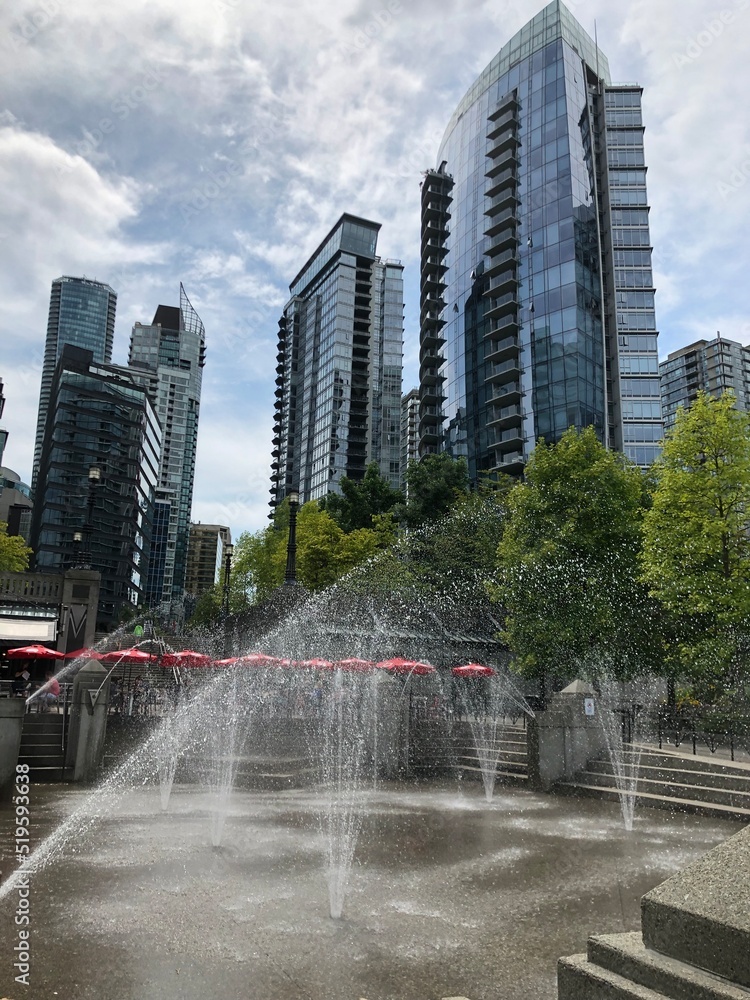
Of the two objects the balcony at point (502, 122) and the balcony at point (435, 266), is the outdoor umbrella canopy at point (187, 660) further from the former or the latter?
the balcony at point (502, 122)

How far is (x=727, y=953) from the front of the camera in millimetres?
2998

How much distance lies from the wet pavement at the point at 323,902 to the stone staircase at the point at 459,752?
424 centimetres

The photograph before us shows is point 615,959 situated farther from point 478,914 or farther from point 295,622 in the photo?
point 295,622

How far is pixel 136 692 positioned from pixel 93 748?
42.7 feet

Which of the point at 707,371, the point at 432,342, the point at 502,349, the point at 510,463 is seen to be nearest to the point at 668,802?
the point at 510,463

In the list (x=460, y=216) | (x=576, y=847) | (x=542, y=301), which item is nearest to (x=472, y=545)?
(x=576, y=847)

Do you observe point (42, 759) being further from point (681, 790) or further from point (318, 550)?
point (318, 550)

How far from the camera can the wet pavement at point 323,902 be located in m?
5.50

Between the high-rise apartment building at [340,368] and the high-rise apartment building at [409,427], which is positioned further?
the high-rise apartment building at [409,427]

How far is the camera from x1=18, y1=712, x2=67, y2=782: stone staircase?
49.1 ft

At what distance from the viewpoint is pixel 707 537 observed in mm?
21078

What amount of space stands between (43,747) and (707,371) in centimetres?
13902

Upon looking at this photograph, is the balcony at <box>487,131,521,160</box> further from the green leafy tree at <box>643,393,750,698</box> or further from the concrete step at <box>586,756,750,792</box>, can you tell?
the concrete step at <box>586,756,750,792</box>

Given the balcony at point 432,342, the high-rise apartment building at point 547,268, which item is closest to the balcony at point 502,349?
the high-rise apartment building at point 547,268
